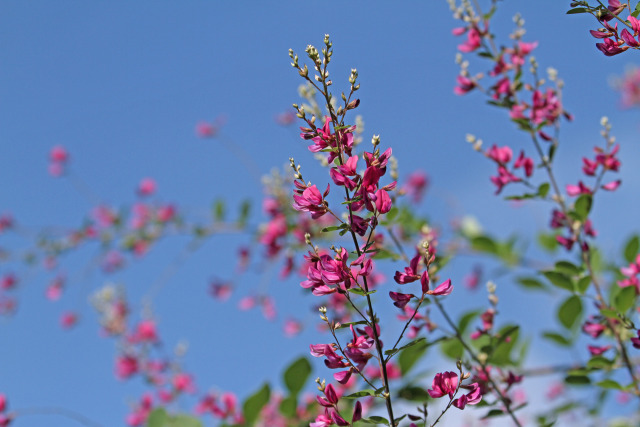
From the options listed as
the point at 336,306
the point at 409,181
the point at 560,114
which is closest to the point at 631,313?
the point at 560,114

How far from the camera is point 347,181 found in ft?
3.80

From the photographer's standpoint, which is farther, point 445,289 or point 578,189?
point 578,189

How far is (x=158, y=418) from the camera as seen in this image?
2.34 meters

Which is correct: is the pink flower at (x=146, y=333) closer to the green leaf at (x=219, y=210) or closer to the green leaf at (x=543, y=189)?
the green leaf at (x=219, y=210)

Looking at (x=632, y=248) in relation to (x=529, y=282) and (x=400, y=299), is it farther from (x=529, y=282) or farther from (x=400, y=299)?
(x=400, y=299)

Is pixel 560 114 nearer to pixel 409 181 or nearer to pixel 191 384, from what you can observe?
pixel 191 384

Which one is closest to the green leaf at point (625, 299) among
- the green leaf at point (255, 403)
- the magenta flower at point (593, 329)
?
the magenta flower at point (593, 329)

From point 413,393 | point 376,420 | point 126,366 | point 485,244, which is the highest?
point 126,366

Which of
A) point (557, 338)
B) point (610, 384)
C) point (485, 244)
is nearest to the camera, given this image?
point (610, 384)

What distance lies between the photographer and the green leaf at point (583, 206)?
1.99 m

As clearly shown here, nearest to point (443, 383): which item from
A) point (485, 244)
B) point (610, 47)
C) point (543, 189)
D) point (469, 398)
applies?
point (469, 398)

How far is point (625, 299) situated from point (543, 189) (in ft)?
1.48

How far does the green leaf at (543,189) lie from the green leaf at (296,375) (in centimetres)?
109

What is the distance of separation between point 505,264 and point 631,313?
213cm
